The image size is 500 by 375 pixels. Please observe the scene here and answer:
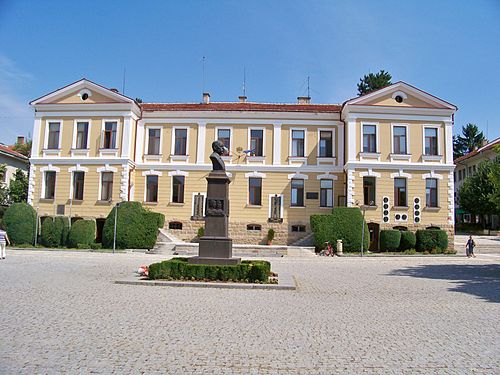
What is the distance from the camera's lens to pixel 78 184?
33.1 meters

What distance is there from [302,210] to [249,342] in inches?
1029

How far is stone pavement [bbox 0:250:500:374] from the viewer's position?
19.2 ft

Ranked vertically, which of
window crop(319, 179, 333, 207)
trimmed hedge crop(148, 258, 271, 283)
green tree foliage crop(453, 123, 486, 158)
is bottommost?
trimmed hedge crop(148, 258, 271, 283)

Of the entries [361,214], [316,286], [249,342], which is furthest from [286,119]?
[249,342]

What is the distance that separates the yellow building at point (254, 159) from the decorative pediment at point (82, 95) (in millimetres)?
75

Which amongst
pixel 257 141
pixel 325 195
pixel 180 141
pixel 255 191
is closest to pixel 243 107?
pixel 257 141

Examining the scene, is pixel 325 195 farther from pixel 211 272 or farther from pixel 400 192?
pixel 211 272

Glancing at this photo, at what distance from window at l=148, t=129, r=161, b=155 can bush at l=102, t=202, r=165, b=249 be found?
6.25 m

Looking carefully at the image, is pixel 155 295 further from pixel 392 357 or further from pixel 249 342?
pixel 392 357

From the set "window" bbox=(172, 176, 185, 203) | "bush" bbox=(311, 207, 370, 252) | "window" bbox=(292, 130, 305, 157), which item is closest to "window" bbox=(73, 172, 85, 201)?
"window" bbox=(172, 176, 185, 203)

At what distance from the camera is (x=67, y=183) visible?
32812mm

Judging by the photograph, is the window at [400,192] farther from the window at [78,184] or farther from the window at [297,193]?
the window at [78,184]

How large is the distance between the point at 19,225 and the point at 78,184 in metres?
5.14

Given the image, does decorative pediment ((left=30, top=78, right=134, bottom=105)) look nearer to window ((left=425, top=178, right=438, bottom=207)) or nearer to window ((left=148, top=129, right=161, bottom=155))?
window ((left=148, top=129, right=161, bottom=155))
